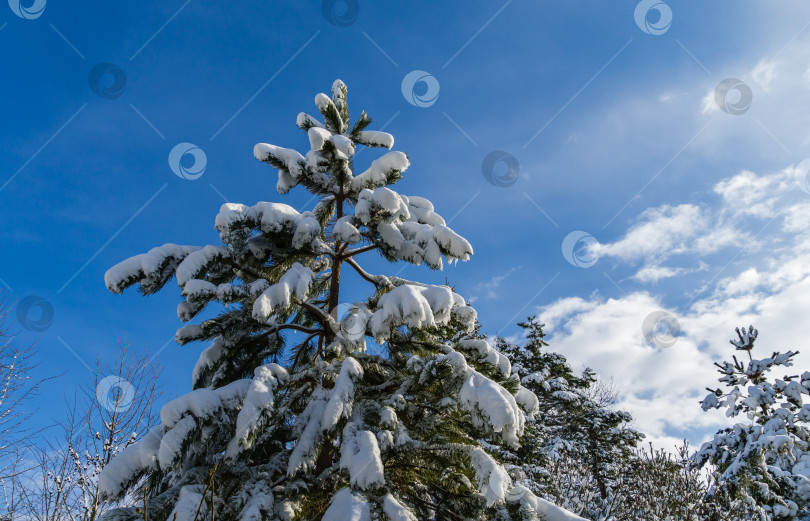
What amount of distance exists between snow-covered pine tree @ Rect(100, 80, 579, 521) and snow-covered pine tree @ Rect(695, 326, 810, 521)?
6.28 metres

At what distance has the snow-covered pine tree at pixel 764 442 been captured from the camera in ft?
28.0

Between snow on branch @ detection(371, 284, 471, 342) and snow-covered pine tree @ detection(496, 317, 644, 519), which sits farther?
snow-covered pine tree @ detection(496, 317, 644, 519)

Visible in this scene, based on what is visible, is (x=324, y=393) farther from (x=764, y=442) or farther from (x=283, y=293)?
(x=764, y=442)

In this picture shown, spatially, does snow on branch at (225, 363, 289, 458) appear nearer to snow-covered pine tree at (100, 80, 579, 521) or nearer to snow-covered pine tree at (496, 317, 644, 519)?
snow-covered pine tree at (100, 80, 579, 521)

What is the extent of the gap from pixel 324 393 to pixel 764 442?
1008 cm

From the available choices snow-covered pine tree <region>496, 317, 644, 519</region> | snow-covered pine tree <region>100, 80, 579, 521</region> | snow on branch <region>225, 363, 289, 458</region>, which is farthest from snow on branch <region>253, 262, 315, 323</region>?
snow-covered pine tree <region>496, 317, 644, 519</region>

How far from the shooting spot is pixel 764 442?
9.14 meters

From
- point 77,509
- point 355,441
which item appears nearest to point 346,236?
point 355,441

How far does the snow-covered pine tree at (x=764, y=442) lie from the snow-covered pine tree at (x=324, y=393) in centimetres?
628

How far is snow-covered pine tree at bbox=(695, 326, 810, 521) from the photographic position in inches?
336

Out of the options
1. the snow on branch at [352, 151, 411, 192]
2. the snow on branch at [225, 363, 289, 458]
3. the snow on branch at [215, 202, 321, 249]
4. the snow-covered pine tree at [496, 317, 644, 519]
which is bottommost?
the snow on branch at [225, 363, 289, 458]

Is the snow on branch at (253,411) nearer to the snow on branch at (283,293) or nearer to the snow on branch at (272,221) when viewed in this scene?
the snow on branch at (283,293)

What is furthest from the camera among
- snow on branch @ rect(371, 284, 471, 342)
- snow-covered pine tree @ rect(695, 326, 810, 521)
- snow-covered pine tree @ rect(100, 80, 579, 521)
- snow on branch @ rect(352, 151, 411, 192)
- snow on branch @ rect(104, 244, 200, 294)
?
snow-covered pine tree @ rect(695, 326, 810, 521)

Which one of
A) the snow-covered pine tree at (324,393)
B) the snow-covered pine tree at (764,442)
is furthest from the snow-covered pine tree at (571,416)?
the snow-covered pine tree at (324,393)
